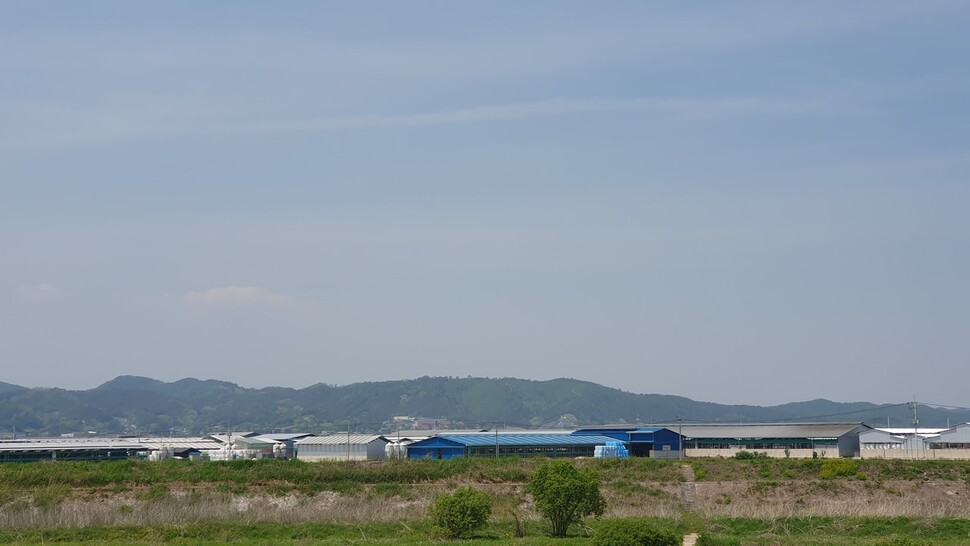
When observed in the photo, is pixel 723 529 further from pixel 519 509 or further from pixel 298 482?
pixel 298 482

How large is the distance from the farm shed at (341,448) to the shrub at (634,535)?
49.3m

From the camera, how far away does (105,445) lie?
84.6 meters

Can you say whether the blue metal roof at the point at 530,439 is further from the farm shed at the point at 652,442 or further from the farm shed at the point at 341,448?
the farm shed at the point at 341,448

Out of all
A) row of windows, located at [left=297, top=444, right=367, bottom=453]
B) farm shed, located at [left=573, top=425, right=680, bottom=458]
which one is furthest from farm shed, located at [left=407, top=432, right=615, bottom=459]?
row of windows, located at [left=297, top=444, right=367, bottom=453]

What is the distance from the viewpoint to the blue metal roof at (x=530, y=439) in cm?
7850

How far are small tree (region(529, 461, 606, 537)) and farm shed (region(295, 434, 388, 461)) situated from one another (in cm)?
4303

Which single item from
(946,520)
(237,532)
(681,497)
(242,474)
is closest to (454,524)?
(237,532)

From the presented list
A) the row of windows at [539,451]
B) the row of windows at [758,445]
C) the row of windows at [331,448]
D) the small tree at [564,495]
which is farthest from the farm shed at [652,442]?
the small tree at [564,495]

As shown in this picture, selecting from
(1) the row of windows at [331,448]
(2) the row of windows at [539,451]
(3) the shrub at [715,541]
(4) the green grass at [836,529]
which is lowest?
(4) the green grass at [836,529]

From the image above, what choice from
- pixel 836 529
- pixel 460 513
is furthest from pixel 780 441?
pixel 460 513

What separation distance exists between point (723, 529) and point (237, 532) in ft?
50.3

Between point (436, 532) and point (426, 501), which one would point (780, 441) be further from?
point (436, 532)

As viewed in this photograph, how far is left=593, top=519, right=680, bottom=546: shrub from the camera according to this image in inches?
1009

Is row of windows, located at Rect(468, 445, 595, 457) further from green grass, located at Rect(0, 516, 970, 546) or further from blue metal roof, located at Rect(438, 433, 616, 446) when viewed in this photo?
green grass, located at Rect(0, 516, 970, 546)
